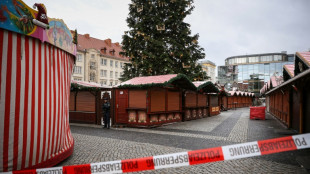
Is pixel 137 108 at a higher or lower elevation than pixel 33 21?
lower

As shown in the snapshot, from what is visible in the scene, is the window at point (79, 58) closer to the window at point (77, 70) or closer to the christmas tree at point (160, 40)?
the window at point (77, 70)

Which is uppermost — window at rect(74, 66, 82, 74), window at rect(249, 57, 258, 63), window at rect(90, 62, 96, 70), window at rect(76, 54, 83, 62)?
window at rect(249, 57, 258, 63)

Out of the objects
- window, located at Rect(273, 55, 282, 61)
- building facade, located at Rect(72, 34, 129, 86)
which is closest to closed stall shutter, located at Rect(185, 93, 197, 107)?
building facade, located at Rect(72, 34, 129, 86)

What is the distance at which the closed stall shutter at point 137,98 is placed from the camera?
482 inches

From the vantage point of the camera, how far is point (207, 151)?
137 inches

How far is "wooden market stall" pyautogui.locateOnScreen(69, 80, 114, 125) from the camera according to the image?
1341 centimetres

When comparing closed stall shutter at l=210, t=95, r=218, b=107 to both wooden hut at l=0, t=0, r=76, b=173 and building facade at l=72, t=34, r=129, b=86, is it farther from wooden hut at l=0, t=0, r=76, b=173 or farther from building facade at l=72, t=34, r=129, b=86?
building facade at l=72, t=34, r=129, b=86

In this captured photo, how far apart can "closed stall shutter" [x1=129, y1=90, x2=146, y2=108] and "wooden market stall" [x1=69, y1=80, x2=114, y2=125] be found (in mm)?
1484

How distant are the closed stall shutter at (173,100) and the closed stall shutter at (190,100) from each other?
1.43 meters

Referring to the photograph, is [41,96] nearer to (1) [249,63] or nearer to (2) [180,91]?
(2) [180,91]

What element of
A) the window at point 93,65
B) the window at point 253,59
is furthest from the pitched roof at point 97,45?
the window at point 253,59

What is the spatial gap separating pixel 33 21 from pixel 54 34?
69cm

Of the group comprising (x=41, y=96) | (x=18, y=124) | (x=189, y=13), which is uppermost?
(x=189, y=13)

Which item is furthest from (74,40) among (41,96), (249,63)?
(249,63)
